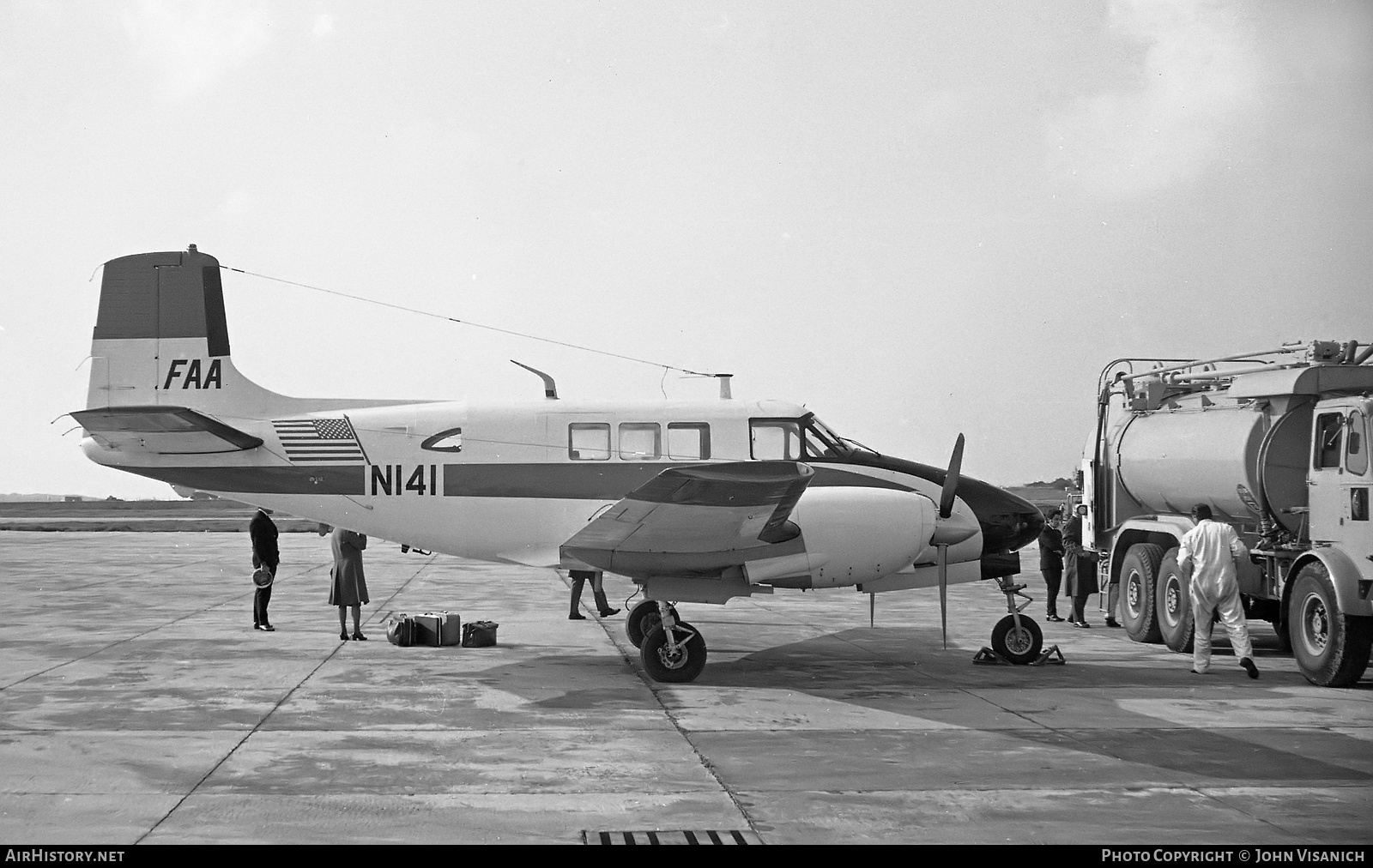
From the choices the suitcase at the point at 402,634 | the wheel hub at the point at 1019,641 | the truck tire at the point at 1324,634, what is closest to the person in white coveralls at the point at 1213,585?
the truck tire at the point at 1324,634

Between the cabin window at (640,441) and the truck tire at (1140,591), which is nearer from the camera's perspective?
the cabin window at (640,441)

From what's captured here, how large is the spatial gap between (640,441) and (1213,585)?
6650 millimetres

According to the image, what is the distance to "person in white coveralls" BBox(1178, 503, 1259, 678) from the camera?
12.3 meters

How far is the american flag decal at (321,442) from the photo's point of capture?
42.5 ft

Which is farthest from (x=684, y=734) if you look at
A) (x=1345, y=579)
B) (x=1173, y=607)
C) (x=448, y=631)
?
(x=1173, y=607)

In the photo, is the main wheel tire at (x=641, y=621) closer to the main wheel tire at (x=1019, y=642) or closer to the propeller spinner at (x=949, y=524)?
the propeller spinner at (x=949, y=524)

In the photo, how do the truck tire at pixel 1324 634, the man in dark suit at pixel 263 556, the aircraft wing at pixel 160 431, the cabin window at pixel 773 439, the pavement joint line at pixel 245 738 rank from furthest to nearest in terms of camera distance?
the man in dark suit at pixel 263 556, the cabin window at pixel 773 439, the aircraft wing at pixel 160 431, the truck tire at pixel 1324 634, the pavement joint line at pixel 245 738

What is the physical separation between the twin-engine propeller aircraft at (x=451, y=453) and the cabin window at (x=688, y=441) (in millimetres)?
20

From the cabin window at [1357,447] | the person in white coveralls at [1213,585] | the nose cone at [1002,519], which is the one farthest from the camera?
the nose cone at [1002,519]

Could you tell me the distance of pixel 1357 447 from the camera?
11281 mm

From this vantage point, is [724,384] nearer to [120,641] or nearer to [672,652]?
[672,652]

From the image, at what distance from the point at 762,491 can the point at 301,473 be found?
5894 mm

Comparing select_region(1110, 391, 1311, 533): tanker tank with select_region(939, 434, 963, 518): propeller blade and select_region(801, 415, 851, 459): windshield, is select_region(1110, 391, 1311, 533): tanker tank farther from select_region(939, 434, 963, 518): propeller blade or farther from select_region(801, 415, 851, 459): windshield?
select_region(801, 415, 851, 459): windshield
